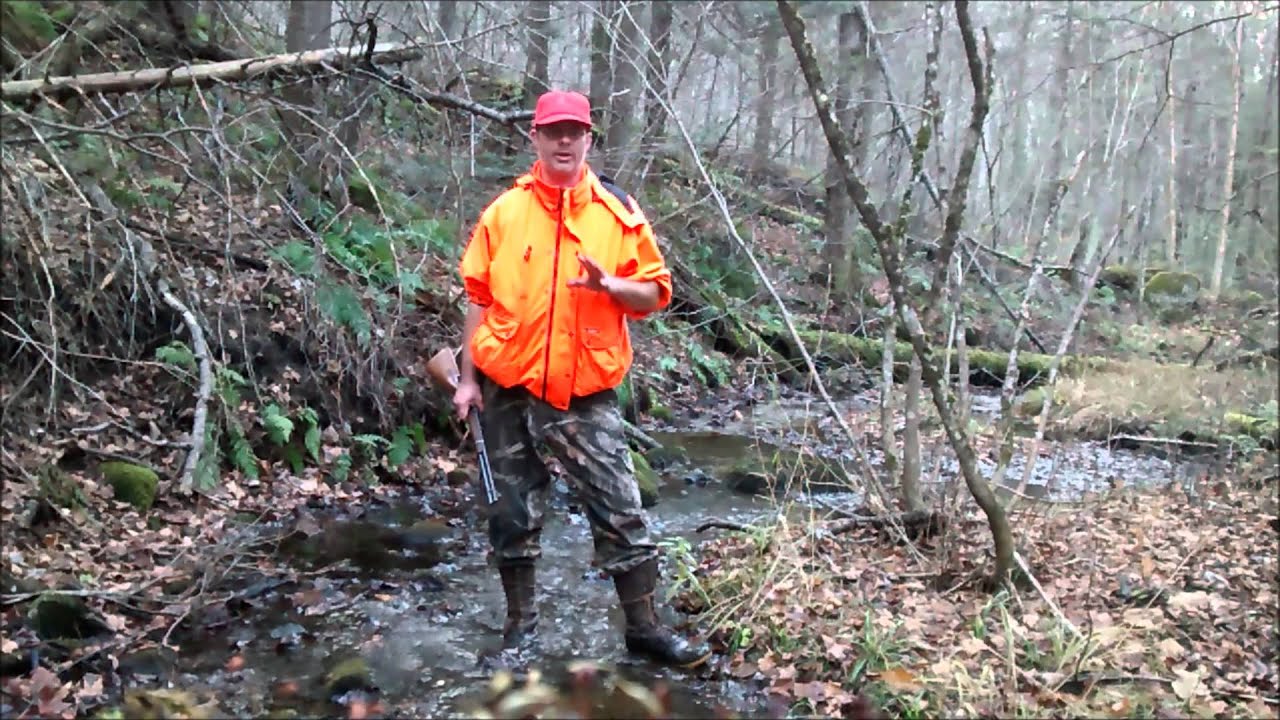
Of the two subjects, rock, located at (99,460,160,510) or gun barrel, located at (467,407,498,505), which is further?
rock, located at (99,460,160,510)

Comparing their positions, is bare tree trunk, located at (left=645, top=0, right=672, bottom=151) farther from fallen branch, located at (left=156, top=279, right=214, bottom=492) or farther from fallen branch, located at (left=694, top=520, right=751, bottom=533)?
fallen branch, located at (left=156, top=279, right=214, bottom=492)

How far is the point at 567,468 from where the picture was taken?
4.67 metres

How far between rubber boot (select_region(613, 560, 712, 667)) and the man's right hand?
983 mm

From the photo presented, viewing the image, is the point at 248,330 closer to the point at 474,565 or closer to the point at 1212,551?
the point at 474,565

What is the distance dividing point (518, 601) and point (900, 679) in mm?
1687

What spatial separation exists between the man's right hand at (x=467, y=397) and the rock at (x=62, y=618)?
5.75 feet

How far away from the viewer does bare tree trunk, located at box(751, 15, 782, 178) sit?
611 inches

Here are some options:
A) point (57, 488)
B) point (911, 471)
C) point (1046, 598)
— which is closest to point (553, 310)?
point (1046, 598)

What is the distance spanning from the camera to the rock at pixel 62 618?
436 centimetres

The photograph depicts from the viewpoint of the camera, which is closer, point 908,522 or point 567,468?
point 567,468

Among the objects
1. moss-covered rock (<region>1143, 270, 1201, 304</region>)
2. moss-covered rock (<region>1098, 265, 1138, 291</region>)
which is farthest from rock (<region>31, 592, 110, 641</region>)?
moss-covered rock (<region>1098, 265, 1138, 291</region>)

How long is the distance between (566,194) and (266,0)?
14682 mm

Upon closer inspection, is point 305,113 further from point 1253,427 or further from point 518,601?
point 1253,427

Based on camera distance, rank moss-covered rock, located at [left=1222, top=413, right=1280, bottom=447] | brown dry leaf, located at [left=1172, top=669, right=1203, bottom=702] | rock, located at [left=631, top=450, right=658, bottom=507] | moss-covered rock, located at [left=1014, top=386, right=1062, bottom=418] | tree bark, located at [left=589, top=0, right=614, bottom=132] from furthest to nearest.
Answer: tree bark, located at [left=589, top=0, right=614, bottom=132] < moss-covered rock, located at [left=1014, top=386, right=1062, bottom=418] < moss-covered rock, located at [left=1222, top=413, right=1280, bottom=447] < rock, located at [left=631, top=450, right=658, bottom=507] < brown dry leaf, located at [left=1172, top=669, right=1203, bottom=702]
